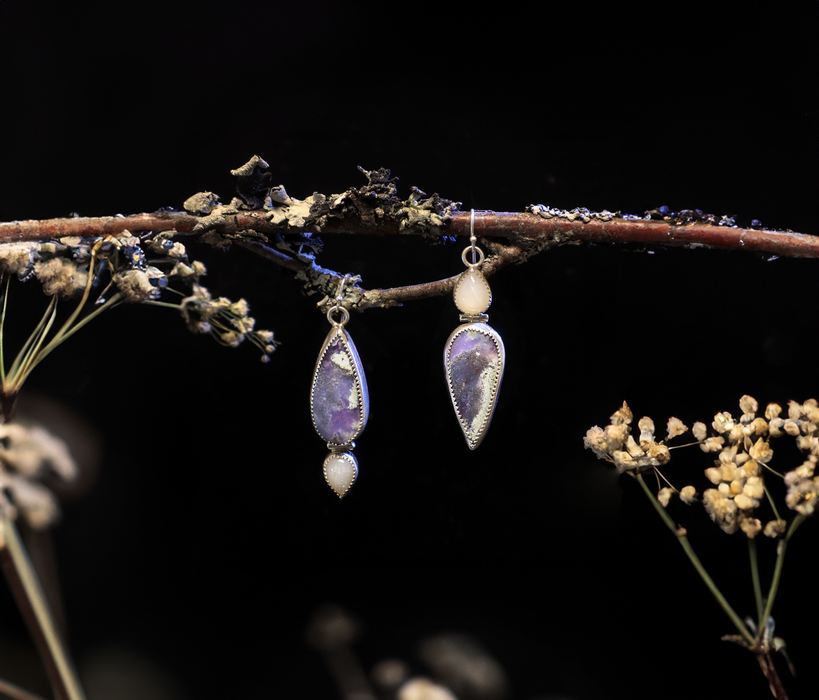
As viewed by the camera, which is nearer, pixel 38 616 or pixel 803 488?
pixel 803 488

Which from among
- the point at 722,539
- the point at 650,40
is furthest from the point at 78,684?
the point at 650,40

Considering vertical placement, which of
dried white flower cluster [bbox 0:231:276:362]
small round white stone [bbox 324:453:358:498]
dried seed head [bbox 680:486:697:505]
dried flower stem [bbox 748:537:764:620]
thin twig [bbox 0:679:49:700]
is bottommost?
dried flower stem [bbox 748:537:764:620]

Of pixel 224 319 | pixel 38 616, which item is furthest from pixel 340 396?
pixel 38 616

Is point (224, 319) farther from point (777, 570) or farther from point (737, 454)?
point (777, 570)

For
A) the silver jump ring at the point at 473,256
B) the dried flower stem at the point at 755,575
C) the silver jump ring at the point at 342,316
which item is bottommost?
the dried flower stem at the point at 755,575

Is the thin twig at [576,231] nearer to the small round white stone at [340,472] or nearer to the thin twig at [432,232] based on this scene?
the thin twig at [432,232]

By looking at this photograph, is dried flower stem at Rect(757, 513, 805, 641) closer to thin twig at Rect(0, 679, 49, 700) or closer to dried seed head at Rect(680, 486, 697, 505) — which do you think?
dried seed head at Rect(680, 486, 697, 505)

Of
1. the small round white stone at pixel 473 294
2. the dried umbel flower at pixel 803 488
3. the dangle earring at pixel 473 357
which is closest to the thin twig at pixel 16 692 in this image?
the dangle earring at pixel 473 357

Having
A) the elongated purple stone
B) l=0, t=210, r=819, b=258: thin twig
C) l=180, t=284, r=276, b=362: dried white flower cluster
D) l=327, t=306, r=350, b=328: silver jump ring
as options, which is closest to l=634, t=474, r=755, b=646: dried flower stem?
the elongated purple stone
